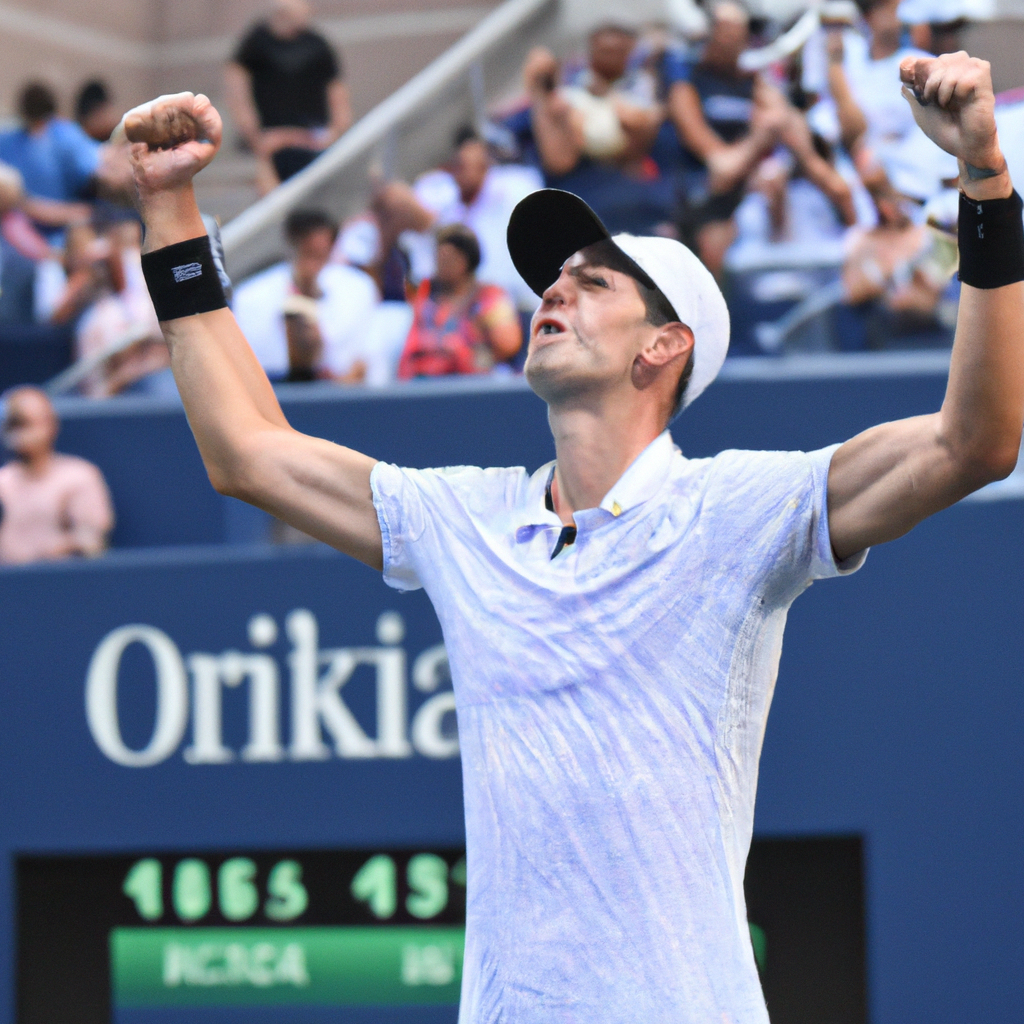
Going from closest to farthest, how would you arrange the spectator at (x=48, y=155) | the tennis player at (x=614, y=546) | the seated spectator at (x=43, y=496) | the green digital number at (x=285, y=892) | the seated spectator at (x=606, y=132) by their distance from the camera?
1. the tennis player at (x=614, y=546)
2. the green digital number at (x=285, y=892)
3. the seated spectator at (x=43, y=496)
4. the seated spectator at (x=606, y=132)
5. the spectator at (x=48, y=155)

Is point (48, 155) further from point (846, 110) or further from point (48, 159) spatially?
point (846, 110)

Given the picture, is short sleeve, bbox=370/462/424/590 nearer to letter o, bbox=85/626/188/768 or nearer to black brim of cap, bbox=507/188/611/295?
black brim of cap, bbox=507/188/611/295

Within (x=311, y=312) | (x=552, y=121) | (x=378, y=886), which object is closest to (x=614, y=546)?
(x=378, y=886)

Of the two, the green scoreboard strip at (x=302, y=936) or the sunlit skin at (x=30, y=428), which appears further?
the sunlit skin at (x=30, y=428)

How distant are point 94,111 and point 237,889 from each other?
5481 mm

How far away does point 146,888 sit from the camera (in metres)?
4.39

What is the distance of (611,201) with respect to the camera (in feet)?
20.6

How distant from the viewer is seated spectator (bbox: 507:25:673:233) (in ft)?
20.5

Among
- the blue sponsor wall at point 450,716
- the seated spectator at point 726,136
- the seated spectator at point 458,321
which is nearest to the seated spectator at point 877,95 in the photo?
the seated spectator at point 726,136

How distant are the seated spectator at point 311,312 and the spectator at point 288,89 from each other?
1.48 m

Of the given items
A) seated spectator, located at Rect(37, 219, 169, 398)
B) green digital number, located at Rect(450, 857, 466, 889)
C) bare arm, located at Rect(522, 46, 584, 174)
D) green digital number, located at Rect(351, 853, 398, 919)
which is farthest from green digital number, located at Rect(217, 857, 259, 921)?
bare arm, located at Rect(522, 46, 584, 174)

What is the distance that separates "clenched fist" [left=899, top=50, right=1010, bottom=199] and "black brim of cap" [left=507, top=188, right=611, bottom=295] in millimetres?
538

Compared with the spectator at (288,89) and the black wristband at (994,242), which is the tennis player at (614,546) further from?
the spectator at (288,89)

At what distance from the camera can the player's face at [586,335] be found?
202cm
